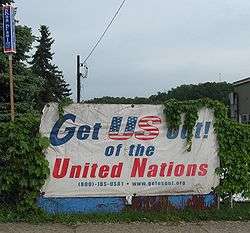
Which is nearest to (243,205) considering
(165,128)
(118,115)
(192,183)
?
(192,183)

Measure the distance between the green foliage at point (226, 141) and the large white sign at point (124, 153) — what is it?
113mm

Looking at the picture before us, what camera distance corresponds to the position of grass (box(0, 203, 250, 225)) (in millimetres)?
8461

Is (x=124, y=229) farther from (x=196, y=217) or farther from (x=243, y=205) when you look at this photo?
(x=243, y=205)

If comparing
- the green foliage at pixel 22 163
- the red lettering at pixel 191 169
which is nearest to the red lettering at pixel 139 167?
the red lettering at pixel 191 169

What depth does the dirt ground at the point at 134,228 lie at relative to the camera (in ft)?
26.0

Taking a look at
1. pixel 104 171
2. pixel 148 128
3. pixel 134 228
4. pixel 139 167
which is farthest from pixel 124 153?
pixel 134 228

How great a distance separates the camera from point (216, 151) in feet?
30.1

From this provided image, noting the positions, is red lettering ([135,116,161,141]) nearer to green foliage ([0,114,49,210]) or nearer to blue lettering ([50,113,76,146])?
blue lettering ([50,113,76,146])

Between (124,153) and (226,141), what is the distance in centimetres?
186

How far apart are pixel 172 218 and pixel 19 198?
2.61 m

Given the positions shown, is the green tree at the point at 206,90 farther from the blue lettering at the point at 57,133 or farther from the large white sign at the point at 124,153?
the blue lettering at the point at 57,133

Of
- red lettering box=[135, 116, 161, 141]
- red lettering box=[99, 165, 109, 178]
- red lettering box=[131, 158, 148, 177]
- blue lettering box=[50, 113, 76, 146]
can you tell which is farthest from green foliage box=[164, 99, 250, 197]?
blue lettering box=[50, 113, 76, 146]

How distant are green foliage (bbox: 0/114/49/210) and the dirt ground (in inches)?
22.5

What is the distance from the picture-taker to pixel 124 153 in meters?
8.91
